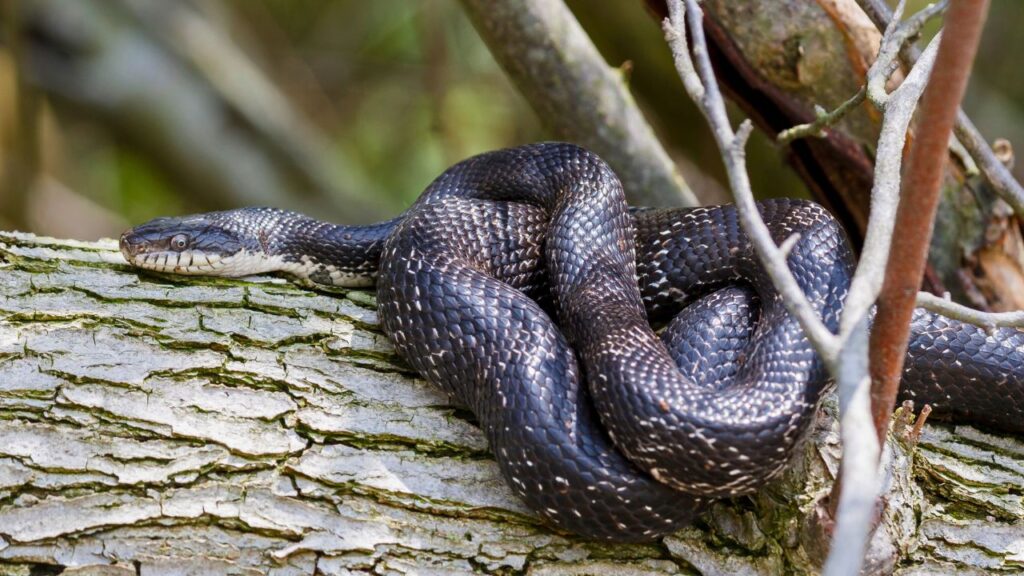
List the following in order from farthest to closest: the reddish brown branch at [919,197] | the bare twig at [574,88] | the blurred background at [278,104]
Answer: the blurred background at [278,104] < the bare twig at [574,88] < the reddish brown branch at [919,197]

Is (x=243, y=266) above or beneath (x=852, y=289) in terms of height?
above

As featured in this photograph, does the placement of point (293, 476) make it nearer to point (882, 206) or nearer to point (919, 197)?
point (882, 206)

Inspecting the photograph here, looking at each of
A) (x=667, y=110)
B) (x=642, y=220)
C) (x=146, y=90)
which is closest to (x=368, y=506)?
(x=642, y=220)

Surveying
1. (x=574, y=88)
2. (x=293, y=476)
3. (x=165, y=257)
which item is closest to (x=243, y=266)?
(x=165, y=257)

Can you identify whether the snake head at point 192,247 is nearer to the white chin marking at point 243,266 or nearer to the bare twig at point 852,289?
the white chin marking at point 243,266

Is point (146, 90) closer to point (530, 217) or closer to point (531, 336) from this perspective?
point (530, 217)

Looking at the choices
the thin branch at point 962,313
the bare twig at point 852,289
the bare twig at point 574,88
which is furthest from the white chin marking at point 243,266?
the thin branch at point 962,313
